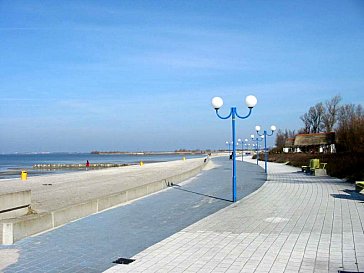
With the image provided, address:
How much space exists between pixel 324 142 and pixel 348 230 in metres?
64.2

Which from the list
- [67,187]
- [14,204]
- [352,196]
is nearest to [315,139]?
[67,187]

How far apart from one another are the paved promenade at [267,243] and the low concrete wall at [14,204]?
3292 mm

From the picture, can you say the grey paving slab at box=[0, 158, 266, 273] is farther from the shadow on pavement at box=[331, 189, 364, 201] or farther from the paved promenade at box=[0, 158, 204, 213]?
the shadow on pavement at box=[331, 189, 364, 201]

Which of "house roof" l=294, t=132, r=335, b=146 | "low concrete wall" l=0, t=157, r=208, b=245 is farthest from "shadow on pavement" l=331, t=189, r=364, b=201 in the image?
"house roof" l=294, t=132, r=335, b=146

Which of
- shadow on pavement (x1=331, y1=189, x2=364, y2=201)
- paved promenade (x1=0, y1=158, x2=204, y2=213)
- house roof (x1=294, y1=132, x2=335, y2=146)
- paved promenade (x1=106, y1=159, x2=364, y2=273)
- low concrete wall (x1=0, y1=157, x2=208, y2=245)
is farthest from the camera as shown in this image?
house roof (x1=294, y1=132, x2=335, y2=146)

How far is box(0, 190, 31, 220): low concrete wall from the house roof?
62350mm

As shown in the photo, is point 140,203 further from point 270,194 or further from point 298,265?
point 298,265

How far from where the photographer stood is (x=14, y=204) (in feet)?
28.0

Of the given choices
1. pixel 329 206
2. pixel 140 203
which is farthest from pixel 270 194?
pixel 140 203

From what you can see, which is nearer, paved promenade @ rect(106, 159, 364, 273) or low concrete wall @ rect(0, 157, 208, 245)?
paved promenade @ rect(106, 159, 364, 273)

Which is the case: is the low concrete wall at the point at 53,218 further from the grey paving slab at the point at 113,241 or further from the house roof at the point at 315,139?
the house roof at the point at 315,139

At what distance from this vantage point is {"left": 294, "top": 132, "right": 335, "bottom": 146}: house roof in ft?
222

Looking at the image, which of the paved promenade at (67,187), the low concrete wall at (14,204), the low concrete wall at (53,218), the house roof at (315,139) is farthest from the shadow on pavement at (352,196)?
the house roof at (315,139)

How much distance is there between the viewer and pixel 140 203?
13.0m
